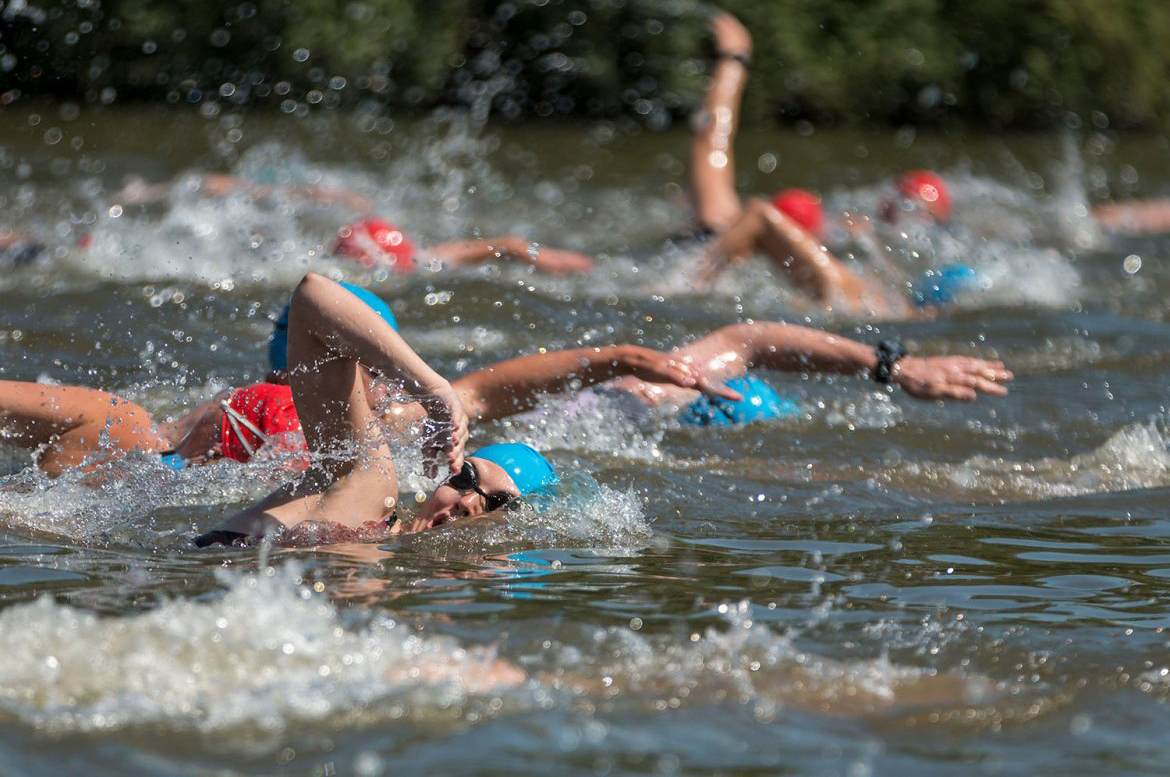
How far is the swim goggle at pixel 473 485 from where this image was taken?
4.80 m

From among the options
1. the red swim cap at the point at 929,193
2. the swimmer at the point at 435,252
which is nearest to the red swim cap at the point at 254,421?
the swimmer at the point at 435,252

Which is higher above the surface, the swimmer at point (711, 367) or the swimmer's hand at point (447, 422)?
the swimmer's hand at point (447, 422)

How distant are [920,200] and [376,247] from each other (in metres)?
4.49

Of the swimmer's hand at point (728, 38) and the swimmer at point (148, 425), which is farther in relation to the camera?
the swimmer's hand at point (728, 38)

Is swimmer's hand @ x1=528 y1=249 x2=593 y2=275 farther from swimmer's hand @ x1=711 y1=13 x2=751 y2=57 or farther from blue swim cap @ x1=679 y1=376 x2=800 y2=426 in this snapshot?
blue swim cap @ x1=679 y1=376 x2=800 y2=426

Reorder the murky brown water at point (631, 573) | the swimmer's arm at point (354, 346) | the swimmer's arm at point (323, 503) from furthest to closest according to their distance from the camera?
the swimmer's arm at point (323, 503) < the swimmer's arm at point (354, 346) < the murky brown water at point (631, 573)

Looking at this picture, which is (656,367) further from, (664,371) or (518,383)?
(518,383)

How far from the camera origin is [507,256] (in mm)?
8883

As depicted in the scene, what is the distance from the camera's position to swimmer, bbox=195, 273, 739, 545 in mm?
4340

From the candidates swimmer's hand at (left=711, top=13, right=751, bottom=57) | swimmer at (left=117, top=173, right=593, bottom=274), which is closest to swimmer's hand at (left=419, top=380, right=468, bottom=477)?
swimmer at (left=117, top=173, right=593, bottom=274)

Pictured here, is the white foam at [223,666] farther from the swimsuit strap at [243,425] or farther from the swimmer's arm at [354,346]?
the swimsuit strap at [243,425]

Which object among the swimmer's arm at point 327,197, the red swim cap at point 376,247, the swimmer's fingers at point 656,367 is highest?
the swimmer's fingers at point 656,367

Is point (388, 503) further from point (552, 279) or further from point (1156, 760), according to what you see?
point (552, 279)

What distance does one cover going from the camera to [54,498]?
4.93 metres
